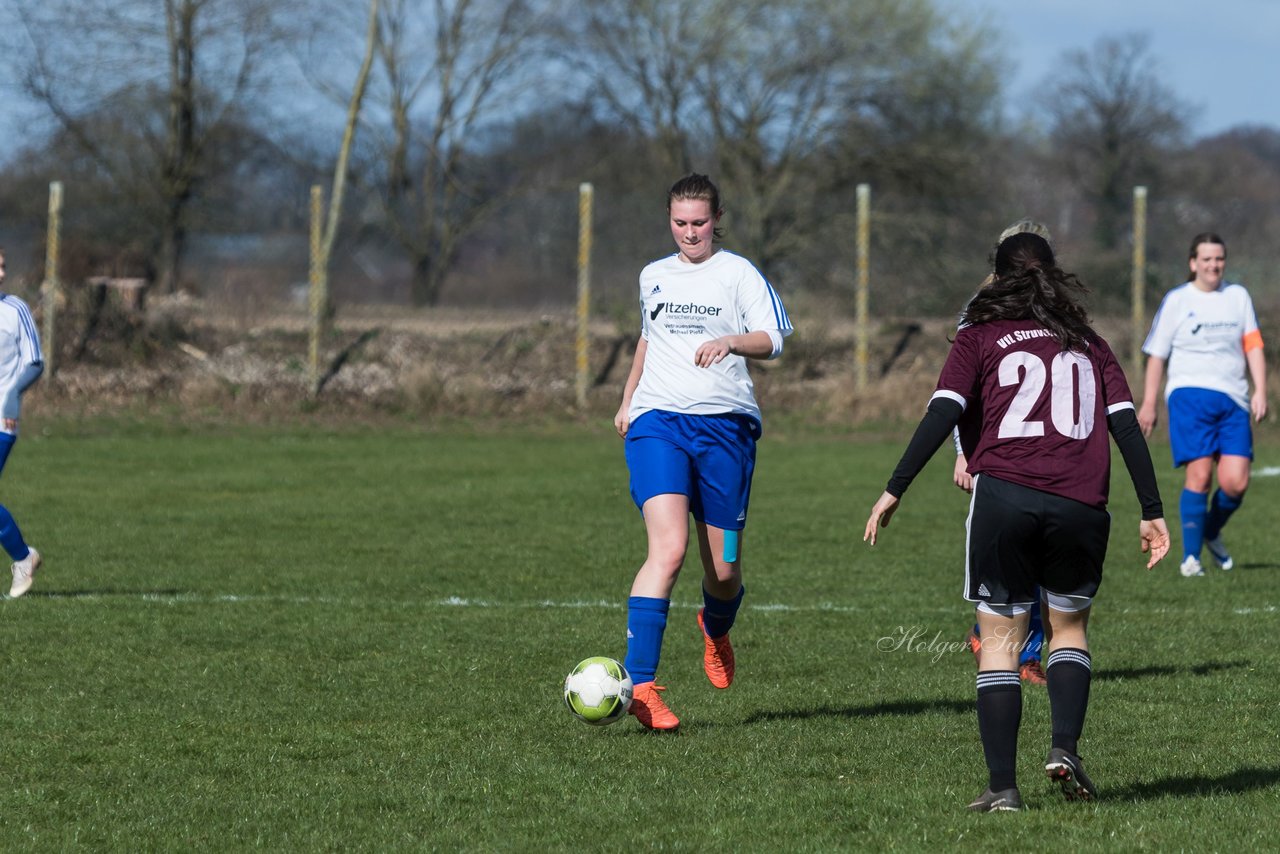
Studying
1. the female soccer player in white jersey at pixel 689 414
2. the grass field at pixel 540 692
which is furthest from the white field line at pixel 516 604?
the female soccer player in white jersey at pixel 689 414

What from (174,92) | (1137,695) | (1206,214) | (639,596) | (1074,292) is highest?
(174,92)

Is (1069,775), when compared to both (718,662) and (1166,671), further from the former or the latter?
(1166,671)

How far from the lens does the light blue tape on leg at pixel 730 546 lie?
5.93 m

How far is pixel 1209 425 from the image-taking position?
32.1ft

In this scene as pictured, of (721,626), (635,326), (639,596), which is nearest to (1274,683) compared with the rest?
(721,626)

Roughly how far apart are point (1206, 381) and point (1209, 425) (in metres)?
0.27

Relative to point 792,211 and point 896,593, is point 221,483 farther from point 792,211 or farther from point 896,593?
point 792,211

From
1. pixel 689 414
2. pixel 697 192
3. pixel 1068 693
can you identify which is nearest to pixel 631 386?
pixel 689 414

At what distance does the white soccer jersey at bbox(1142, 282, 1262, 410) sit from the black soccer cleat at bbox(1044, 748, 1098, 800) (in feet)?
18.8

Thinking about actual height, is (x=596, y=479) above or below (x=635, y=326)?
below

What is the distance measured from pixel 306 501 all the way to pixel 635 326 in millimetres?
8549

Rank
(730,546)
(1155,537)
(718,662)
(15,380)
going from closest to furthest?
(1155,537), (730,546), (718,662), (15,380)

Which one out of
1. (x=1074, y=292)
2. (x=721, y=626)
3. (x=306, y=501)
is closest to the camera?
(x=1074, y=292)

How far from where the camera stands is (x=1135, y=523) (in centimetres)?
1198
